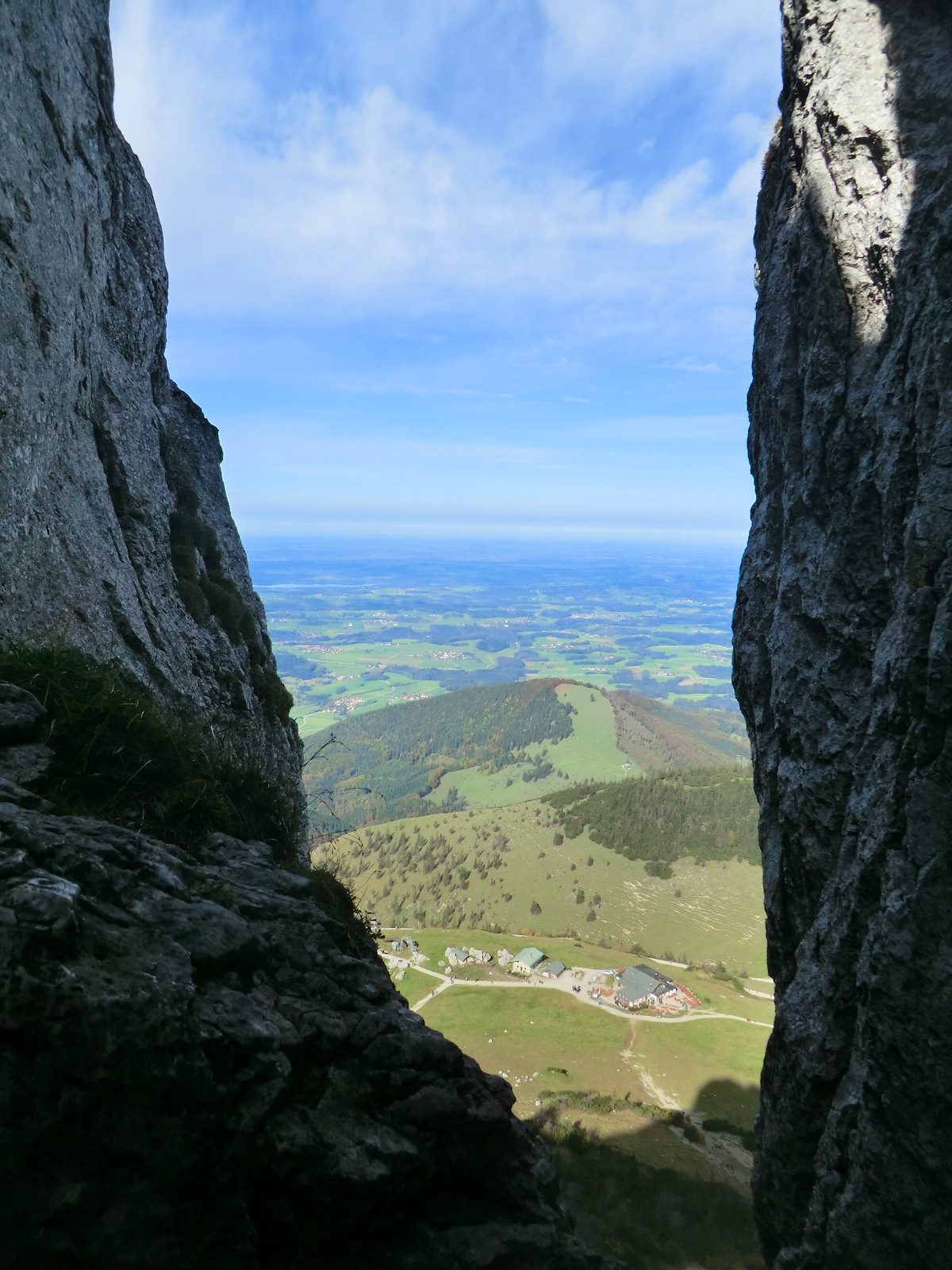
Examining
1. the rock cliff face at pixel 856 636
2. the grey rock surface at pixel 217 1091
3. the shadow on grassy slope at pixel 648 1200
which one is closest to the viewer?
the grey rock surface at pixel 217 1091

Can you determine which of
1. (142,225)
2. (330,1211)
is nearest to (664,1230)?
(330,1211)

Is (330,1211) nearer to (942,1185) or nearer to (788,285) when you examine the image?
(942,1185)

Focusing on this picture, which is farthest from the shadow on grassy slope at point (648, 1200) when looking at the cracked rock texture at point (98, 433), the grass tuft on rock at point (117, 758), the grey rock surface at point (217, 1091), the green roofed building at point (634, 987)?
the green roofed building at point (634, 987)

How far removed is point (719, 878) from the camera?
12731cm

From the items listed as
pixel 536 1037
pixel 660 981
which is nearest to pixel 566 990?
pixel 660 981

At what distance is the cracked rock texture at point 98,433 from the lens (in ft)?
34.3

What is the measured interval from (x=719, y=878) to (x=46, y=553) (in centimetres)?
13989

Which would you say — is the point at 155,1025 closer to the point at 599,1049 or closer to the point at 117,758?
the point at 117,758

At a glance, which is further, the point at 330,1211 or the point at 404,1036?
the point at 404,1036

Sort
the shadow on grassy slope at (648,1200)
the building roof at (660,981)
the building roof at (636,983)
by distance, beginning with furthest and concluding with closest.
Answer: the building roof at (660,981) < the building roof at (636,983) < the shadow on grassy slope at (648,1200)

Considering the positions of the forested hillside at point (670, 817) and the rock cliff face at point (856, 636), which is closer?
the rock cliff face at point (856, 636)

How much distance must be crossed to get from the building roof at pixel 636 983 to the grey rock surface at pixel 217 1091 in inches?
2704

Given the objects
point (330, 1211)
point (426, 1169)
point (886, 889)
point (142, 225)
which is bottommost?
point (426, 1169)

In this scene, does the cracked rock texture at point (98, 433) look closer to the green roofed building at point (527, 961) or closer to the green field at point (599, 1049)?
the green field at point (599, 1049)
